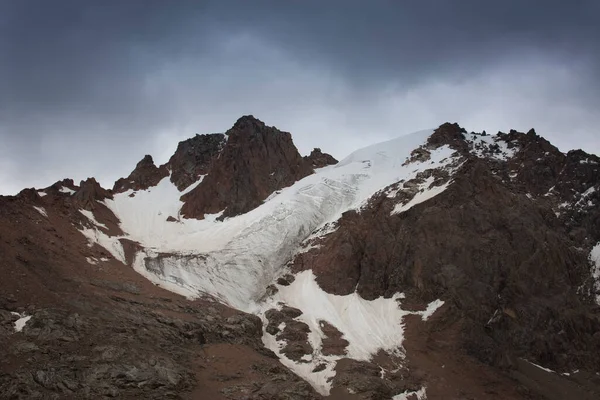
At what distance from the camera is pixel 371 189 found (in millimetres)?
97750

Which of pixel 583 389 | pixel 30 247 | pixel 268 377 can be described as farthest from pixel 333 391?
pixel 30 247

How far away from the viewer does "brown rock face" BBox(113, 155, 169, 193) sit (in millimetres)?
113131

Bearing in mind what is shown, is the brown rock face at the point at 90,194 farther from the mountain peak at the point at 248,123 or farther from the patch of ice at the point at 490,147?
the patch of ice at the point at 490,147

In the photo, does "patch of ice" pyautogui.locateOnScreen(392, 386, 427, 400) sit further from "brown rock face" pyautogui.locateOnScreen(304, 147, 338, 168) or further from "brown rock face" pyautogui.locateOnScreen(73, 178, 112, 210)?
"brown rock face" pyautogui.locateOnScreen(304, 147, 338, 168)

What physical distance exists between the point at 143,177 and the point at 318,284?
59.1 m

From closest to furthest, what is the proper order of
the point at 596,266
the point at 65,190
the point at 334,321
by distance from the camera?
the point at 334,321 → the point at 596,266 → the point at 65,190

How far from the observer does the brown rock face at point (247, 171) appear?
328 feet

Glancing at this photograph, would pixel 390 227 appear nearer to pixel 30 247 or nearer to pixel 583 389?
pixel 583 389

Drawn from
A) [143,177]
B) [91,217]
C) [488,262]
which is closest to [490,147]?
[488,262]

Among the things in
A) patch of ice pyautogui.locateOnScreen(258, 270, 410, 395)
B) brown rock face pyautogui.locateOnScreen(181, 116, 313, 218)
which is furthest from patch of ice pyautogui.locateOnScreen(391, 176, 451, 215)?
brown rock face pyautogui.locateOnScreen(181, 116, 313, 218)

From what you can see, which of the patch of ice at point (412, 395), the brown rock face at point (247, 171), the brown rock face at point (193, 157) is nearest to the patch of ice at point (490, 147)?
the brown rock face at point (247, 171)

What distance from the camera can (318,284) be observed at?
2837 inches

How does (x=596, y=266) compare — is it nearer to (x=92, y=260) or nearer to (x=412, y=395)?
(x=412, y=395)

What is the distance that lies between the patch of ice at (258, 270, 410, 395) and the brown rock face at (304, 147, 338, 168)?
54887 mm
